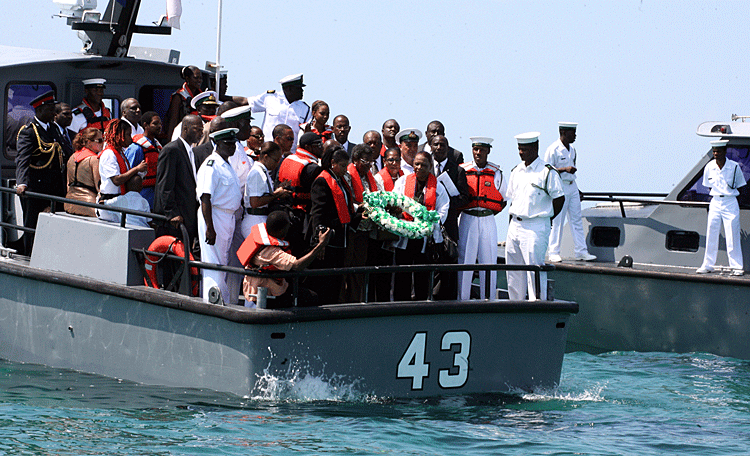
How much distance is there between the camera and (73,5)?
12.1m

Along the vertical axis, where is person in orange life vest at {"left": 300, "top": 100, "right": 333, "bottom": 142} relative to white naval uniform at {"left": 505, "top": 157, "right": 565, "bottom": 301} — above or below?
above

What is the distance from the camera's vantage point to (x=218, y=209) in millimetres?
8906

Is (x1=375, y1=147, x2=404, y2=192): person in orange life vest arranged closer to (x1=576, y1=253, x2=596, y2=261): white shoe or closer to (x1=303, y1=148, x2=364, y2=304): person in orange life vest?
(x1=303, y1=148, x2=364, y2=304): person in orange life vest

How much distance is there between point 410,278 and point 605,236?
15.2 ft

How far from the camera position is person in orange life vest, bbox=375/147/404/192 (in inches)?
389

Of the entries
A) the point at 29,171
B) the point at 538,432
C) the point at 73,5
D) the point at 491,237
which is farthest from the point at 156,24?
the point at 538,432

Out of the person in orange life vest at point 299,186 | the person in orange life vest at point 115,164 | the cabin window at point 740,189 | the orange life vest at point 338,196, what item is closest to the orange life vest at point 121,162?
the person in orange life vest at point 115,164

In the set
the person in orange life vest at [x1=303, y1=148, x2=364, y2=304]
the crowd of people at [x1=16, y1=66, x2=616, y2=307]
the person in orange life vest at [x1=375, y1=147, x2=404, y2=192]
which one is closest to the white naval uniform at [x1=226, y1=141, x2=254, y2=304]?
the crowd of people at [x1=16, y1=66, x2=616, y2=307]

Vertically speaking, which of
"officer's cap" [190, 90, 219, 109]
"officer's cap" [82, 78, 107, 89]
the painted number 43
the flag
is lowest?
the painted number 43

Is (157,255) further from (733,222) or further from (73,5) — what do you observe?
(733,222)

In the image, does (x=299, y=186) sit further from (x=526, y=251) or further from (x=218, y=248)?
(x=526, y=251)

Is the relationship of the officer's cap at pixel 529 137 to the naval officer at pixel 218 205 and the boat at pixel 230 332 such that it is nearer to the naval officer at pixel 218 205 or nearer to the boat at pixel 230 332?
the boat at pixel 230 332

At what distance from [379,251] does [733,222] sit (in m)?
4.72

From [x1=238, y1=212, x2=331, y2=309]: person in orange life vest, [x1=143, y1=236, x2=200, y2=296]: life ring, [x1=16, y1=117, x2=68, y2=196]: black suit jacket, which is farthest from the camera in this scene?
[x1=16, y1=117, x2=68, y2=196]: black suit jacket
